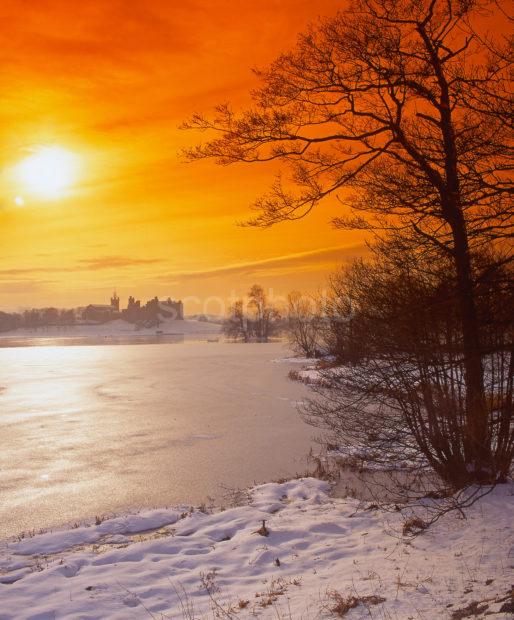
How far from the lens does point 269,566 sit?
28.1 feet

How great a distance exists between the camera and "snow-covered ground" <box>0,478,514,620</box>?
260 inches

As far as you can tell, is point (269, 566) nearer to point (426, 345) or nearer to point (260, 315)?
point (426, 345)

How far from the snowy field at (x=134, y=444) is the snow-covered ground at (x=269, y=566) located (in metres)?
1.96

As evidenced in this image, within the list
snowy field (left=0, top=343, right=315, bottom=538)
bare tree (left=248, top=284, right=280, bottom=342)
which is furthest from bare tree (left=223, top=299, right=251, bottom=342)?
snowy field (left=0, top=343, right=315, bottom=538)

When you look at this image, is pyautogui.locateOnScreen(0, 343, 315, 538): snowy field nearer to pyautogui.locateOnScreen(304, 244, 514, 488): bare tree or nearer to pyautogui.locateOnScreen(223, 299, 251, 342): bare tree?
pyautogui.locateOnScreen(304, 244, 514, 488): bare tree

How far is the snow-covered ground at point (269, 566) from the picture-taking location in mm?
6598

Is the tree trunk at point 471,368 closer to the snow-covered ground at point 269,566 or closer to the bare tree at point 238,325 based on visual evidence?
the snow-covered ground at point 269,566

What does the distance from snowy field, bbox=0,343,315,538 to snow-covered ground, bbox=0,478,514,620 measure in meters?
1.96

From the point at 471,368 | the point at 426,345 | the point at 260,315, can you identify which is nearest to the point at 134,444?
the point at 426,345

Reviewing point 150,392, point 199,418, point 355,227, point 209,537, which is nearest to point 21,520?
point 209,537

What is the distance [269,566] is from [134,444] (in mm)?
11348

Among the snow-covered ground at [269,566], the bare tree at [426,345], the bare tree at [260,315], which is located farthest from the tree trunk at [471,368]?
the bare tree at [260,315]

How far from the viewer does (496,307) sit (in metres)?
8.98

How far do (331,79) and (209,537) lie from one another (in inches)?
306
